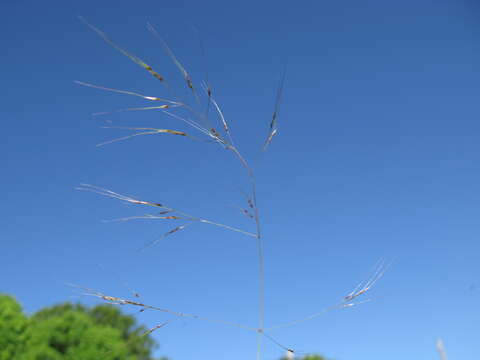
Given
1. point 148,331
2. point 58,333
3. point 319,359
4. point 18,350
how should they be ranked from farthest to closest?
point 319,359
point 58,333
point 18,350
point 148,331

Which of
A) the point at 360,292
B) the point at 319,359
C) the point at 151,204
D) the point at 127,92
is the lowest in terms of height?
the point at 360,292

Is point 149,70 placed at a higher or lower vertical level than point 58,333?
lower

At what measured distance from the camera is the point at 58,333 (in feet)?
39.6

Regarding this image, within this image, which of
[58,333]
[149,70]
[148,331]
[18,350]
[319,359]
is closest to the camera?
[149,70]

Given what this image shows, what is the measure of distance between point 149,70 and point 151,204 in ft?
1.08

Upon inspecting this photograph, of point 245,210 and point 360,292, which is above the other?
point 245,210

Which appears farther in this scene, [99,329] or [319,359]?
[319,359]

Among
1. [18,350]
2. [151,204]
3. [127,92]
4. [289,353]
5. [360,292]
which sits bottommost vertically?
[289,353]

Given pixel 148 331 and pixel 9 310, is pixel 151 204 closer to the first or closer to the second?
pixel 148 331

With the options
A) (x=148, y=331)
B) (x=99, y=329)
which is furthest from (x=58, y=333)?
(x=148, y=331)

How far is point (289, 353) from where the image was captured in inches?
43.5

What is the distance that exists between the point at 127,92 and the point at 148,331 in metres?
0.63

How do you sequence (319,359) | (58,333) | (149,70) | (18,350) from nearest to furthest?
(149,70) → (18,350) → (58,333) → (319,359)

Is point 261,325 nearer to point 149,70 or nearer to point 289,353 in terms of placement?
point 289,353
